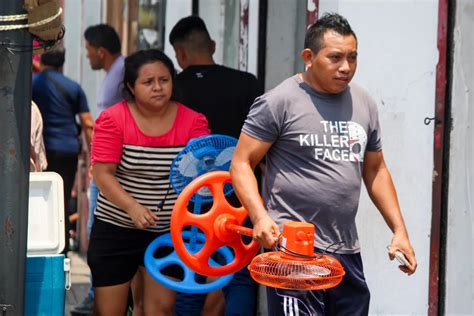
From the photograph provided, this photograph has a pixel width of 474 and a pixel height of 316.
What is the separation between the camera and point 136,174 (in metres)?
5.55

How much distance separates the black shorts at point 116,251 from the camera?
565cm

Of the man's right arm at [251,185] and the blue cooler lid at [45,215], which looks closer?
the man's right arm at [251,185]

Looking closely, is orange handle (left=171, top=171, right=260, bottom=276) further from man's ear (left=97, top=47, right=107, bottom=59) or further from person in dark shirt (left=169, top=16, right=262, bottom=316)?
man's ear (left=97, top=47, right=107, bottom=59)

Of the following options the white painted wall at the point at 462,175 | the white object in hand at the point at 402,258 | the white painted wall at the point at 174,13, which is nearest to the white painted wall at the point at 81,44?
the white painted wall at the point at 174,13

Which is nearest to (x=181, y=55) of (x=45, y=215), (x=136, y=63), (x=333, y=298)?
(x=136, y=63)

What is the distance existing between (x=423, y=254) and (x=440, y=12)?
1239mm

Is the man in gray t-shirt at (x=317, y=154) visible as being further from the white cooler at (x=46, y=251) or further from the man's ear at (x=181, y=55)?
the man's ear at (x=181, y=55)

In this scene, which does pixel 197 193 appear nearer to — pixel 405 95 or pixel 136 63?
pixel 136 63

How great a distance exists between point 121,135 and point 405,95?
1.47 m

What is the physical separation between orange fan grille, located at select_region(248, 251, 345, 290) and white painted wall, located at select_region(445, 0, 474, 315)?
1609 millimetres

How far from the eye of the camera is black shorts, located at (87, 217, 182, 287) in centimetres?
565

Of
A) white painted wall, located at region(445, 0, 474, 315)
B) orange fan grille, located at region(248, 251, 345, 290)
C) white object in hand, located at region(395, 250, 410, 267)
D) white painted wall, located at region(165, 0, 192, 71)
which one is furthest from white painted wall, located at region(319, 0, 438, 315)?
white painted wall, located at region(165, 0, 192, 71)

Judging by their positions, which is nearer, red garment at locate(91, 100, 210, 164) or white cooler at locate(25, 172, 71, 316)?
white cooler at locate(25, 172, 71, 316)

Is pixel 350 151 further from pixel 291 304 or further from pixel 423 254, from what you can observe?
pixel 423 254
